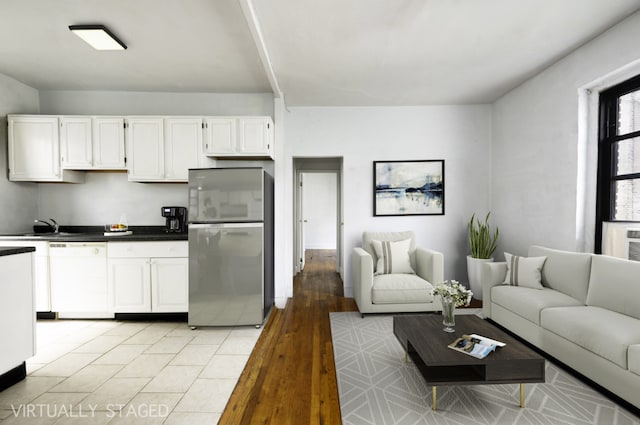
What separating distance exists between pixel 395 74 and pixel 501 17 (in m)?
1.15

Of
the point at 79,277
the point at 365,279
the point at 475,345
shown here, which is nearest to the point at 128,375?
the point at 79,277

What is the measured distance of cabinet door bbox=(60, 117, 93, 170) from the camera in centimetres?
351

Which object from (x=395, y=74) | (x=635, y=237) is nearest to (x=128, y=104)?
(x=395, y=74)

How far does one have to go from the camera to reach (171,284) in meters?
3.28

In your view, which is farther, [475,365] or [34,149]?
[34,149]

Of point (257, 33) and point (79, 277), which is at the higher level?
point (257, 33)

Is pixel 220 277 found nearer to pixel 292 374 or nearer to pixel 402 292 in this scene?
pixel 292 374

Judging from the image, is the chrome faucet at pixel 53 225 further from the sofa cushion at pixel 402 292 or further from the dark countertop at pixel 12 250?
the sofa cushion at pixel 402 292

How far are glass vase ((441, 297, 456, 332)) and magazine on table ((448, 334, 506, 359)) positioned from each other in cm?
16

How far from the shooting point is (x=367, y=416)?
1.77m

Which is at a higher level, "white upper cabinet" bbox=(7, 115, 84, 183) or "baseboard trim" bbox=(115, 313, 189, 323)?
"white upper cabinet" bbox=(7, 115, 84, 183)

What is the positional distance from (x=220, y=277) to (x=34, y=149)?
9.12 feet

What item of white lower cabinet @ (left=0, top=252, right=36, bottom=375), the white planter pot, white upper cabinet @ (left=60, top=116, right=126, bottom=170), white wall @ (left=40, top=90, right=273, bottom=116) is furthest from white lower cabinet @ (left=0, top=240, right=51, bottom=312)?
the white planter pot

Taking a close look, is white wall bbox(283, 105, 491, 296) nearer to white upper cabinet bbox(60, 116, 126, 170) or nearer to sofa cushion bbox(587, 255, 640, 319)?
sofa cushion bbox(587, 255, 640, 319)
